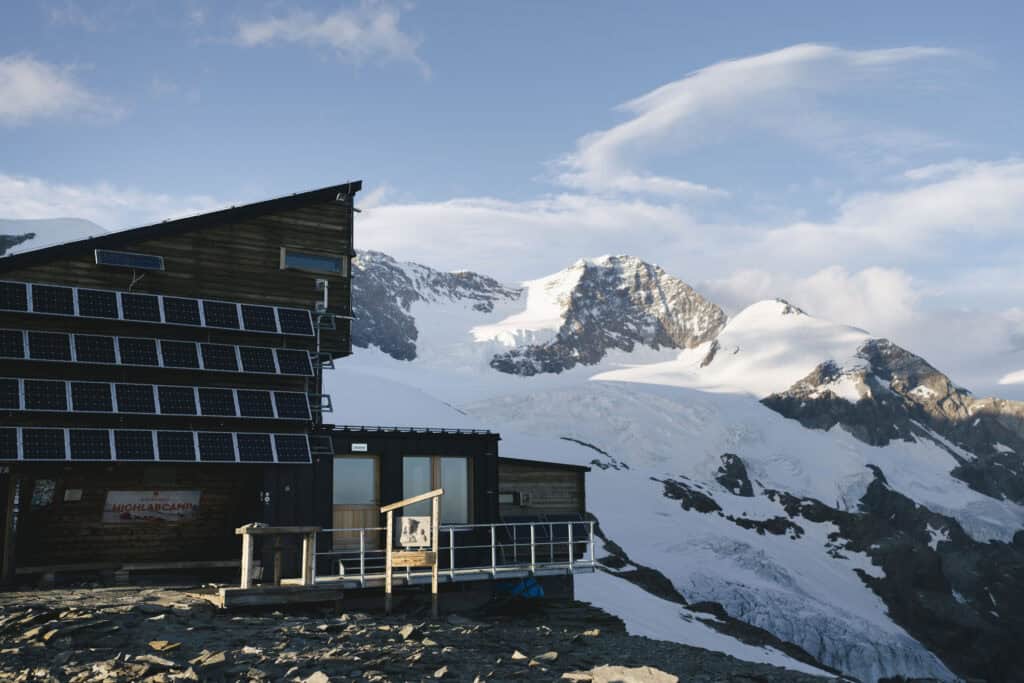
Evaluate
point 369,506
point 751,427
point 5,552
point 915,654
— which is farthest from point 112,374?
point 751,427

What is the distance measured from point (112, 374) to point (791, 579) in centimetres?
6478

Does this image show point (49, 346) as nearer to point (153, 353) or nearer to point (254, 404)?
point (153, 353)

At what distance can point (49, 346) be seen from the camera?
78.1 ft

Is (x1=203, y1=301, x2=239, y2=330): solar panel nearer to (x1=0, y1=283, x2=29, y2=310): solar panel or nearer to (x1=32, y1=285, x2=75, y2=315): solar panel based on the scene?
(x1=32, y1=285, x2=75, y2=315): solar panel

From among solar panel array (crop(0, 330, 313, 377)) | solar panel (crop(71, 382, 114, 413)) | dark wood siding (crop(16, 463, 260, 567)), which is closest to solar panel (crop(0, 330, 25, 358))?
solar panel array (crop(0, 330, 313, 377))

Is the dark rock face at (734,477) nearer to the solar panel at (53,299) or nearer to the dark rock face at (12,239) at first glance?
A: the solar panel at (53,299)

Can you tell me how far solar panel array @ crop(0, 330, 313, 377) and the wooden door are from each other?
110 inches

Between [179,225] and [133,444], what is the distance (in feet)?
20.4

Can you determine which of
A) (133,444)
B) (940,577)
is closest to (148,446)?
(133,444)

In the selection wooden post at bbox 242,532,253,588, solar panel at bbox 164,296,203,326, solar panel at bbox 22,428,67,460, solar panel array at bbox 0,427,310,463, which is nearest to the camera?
wooden post at bbox 242,532,253,588

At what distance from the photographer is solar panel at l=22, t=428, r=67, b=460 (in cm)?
2266

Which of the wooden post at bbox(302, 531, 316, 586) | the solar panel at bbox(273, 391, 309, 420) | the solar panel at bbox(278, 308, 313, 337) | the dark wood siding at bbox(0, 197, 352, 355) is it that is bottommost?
the wooden post at bbox(302, 531, 316, 586)

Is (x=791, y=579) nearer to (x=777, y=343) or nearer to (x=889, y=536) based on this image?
(x=889, y=536)

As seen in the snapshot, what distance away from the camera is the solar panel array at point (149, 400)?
23.2 m
